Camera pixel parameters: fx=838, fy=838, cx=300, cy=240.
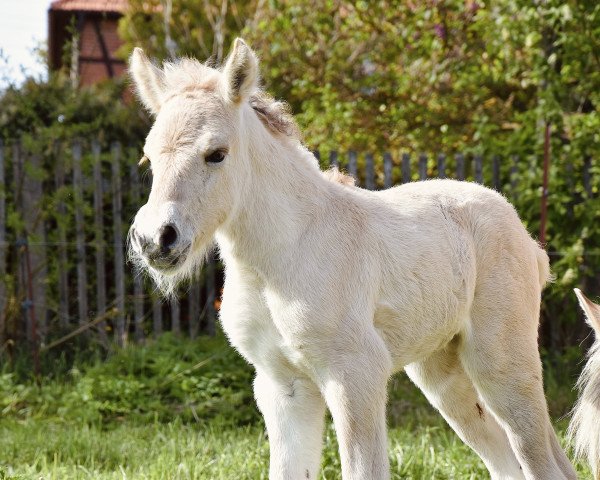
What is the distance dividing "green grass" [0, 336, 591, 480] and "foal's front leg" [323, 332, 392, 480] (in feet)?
4.08

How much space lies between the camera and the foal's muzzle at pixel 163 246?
294 cm

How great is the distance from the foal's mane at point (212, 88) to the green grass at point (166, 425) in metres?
1.84

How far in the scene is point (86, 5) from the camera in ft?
64.8

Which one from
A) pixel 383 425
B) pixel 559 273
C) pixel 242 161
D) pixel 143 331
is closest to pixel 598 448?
pixel 383 425

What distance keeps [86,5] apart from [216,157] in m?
18.0

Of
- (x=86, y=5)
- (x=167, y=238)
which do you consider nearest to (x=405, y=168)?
(x=167, y=238)

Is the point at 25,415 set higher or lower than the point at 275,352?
lower

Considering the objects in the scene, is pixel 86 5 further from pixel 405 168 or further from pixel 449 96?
pixel 405 168

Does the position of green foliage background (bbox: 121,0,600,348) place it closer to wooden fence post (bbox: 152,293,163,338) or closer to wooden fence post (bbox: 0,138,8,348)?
wooden fence post (bbox: 152,293,163,338)

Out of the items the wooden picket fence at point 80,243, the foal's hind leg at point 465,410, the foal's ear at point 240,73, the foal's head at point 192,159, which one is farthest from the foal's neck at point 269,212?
the wooden picket fence at point 80,243

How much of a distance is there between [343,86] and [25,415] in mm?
4983

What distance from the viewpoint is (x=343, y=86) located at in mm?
9406

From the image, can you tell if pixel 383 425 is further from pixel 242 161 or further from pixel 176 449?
pixel 176 449

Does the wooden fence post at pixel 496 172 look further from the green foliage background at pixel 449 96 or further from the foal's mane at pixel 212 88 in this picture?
the foal's mane at pixel 212 88
